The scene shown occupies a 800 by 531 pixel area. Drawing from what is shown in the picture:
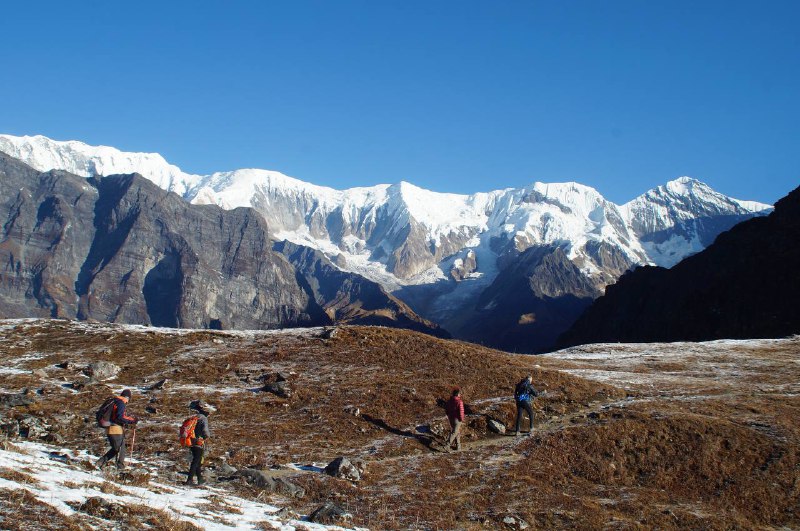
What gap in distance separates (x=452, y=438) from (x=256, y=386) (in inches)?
549

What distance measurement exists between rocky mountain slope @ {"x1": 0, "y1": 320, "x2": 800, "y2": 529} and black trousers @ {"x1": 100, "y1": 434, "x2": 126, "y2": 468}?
784mm

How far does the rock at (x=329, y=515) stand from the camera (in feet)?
66.4

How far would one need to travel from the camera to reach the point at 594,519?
72.1 feet

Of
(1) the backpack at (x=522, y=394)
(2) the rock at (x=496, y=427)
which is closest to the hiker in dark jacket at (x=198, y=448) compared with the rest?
(2) the rock at (x=496, y=427)

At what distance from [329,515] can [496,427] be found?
13211mm

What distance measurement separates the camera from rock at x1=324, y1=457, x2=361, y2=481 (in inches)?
977

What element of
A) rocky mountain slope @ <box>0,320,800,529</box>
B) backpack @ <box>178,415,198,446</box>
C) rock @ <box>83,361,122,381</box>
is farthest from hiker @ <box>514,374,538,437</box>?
rock @ <box>83,361,122,381</box>

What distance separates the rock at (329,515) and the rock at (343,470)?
3.61m

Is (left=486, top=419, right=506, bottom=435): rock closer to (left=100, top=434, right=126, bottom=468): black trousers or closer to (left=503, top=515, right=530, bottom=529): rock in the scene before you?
(left=503, top=515, right=530, bottom=529): rock

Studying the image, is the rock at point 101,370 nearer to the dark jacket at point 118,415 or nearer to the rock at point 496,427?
the dark jacket at point 118,415

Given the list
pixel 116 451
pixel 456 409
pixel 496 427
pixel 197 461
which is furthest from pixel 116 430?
pixel 496 427

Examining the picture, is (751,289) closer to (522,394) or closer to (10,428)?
(522,394)

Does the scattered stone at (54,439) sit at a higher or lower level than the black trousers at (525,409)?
lower

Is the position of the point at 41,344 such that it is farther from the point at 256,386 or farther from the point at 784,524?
the point at 784,524
